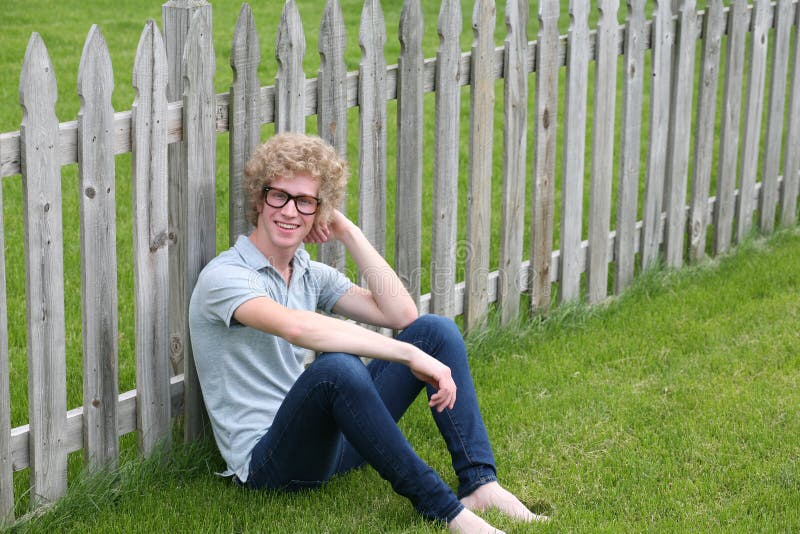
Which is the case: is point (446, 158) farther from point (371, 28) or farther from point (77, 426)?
point (77, 426)

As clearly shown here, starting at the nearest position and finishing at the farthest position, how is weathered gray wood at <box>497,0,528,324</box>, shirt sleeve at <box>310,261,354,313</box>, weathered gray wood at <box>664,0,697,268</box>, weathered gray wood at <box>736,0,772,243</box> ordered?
shirt sleeve at <box>310,261,354,313</box> < weathered gray wood at <box>497,0,528,324</box> < weathered gray wood at <box>664,0,697,268</box> < weathered gray wood at <box>736,0,772,243</box>

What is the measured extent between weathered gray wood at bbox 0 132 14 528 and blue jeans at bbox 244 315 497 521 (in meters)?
0.74

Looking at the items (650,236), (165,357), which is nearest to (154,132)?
(165,357)

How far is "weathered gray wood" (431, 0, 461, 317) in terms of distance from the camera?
4.54m

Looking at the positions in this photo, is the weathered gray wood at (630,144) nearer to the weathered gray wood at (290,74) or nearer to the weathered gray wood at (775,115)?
the weathered gray wood at (775,115)

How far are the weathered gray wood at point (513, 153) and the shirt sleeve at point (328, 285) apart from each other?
1310 mm

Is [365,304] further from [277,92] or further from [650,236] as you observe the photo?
[650,236]

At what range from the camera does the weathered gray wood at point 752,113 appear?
6191 millimetres

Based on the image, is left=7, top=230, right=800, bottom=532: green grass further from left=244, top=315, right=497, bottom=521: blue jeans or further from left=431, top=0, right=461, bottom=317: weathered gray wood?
left=431, top=0, right=461, bottom=317: weathered gray wood

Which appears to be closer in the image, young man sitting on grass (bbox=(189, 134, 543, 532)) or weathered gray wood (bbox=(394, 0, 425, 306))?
young man sitting on grass (bbox=(189, 134, 543, 532))

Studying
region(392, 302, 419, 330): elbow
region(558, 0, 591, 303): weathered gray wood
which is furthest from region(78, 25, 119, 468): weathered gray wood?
region(558, 0, 591, 303): weathered gray wood

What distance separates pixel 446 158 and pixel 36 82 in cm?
194

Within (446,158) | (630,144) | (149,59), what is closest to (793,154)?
(630,144)

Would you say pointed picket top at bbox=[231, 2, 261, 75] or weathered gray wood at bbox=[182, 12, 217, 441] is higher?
pointed picket top at bbox=[231, 2, 261, 75]
